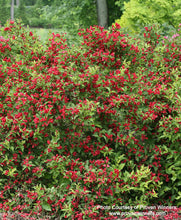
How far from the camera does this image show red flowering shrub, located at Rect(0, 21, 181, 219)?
3045mm

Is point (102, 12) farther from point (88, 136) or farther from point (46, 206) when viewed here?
point (46, 206)

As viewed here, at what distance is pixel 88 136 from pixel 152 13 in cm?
613

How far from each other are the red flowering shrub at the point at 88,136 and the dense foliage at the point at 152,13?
4.62 metres

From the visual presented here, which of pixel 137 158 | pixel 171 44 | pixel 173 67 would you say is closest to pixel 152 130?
pixel 137 158

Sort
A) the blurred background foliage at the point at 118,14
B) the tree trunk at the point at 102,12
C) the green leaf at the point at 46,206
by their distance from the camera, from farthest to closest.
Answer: the tree trunk at the point at 102,12 < the blurred background foliage at the point at 118,14 < the green leaf at the point at 46,206

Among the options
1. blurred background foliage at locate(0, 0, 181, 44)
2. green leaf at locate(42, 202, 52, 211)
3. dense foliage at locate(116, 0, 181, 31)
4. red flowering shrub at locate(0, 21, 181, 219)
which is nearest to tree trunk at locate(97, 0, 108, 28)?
blurred background foliage at locate(0, 0, 181, 44)

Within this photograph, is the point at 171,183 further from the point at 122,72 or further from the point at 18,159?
the point at 18,159

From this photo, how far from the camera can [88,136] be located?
322 centimetres

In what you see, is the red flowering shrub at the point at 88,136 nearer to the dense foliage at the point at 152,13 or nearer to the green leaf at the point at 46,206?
the green leaf at the point at 46,206

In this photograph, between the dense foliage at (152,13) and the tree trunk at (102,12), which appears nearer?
the dense foliage at (152,13)

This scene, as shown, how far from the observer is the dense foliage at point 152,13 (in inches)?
310

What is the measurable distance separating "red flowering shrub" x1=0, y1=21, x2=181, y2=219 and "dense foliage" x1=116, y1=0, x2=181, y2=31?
15.1ft

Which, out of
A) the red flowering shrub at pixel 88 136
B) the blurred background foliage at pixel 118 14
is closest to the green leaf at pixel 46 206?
the red flowering shrub at pixel 88 136

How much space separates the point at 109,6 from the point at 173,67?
9.21 metres
